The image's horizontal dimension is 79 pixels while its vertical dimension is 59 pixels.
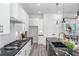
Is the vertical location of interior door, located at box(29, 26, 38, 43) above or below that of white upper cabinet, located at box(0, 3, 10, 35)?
below

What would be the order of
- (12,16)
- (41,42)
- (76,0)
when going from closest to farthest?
(76,0)
(12,16)
(41,42)

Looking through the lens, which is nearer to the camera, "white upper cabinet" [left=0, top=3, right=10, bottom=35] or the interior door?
"white upper cabinet" [left=0, top=3, right=10, bottom=35]

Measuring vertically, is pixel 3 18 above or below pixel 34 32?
above

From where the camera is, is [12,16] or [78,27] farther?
[78,27]

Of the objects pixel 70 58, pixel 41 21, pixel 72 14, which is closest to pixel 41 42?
pixel 41 21

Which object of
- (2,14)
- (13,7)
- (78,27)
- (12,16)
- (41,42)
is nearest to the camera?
(2,14)

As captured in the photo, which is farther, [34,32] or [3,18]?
[34,32]

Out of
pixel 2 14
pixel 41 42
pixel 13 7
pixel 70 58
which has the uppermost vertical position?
pixel 13 7

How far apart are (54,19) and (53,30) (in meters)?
0.81

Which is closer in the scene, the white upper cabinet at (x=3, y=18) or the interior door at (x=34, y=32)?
the white upper cabinet at (x=3, y=18)

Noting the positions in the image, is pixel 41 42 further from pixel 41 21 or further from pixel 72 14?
pixel 72 14

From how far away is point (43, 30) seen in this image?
939 centimetres

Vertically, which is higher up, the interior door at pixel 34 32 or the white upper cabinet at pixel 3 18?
the white upper cabinet at pixel 3 18

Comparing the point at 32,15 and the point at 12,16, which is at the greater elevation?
the point at 32,15
